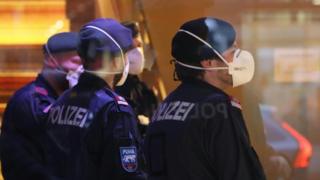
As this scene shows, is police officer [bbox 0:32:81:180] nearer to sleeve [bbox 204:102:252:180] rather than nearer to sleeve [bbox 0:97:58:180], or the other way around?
sleeve [bbox 0:97:58:180]

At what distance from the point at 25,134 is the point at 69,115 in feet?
2.14

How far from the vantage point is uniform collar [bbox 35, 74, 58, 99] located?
3480mm

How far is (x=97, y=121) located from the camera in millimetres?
2643

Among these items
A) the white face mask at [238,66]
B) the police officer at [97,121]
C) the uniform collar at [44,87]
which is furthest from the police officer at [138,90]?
the white face mask at [238,66]

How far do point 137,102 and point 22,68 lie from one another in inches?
46.5

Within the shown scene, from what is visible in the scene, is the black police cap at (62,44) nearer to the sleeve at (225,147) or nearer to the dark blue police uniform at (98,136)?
the dark blue police uniform at (98,136)

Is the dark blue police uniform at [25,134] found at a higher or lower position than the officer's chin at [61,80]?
lower

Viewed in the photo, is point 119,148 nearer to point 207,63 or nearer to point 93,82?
point 93,82

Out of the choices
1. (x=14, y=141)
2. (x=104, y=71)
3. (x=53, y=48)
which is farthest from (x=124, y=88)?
(x=104, y=71)

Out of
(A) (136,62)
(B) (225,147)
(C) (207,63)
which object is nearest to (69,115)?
(C) (207,63)

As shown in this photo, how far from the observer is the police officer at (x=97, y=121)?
262 cm

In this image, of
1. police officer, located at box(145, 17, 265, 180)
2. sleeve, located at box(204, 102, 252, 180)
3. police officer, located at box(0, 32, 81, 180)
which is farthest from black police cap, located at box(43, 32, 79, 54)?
sleeve, located at box(204, 102, 252, 180)

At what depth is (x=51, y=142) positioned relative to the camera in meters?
2.95

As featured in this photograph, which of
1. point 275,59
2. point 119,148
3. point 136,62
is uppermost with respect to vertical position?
point 136,62
